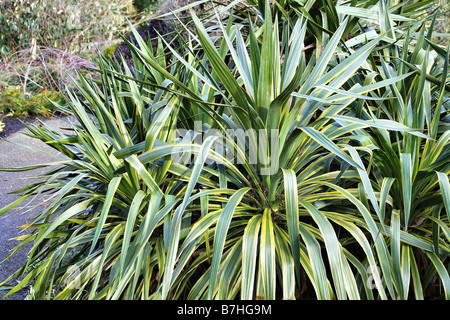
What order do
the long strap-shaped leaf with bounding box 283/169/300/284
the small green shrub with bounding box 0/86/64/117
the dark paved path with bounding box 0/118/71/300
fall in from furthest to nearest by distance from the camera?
the small green shrub with bounding box 0/86/64/117
the dark paved path with bounding box 0/118/71/300
the long strap-shaped leaf with bounding box 283/169/300/284

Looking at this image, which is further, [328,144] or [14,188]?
[14,188]

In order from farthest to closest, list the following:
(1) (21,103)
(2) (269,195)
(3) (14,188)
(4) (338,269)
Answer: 1. (1) (21,103)
2. (3) (14,188)
3. (2) (269,195)
4. (4) (338,269)

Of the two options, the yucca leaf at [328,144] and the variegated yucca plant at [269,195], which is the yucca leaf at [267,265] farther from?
the yucca leaf at [328,144]

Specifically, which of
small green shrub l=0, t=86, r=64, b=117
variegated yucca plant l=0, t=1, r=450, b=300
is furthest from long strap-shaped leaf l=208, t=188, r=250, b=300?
small green shrub l=0, t=86, r=64, b=117

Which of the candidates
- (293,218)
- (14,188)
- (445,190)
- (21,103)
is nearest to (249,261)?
(293,218)

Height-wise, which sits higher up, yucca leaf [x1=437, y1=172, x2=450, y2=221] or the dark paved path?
the dark paved path

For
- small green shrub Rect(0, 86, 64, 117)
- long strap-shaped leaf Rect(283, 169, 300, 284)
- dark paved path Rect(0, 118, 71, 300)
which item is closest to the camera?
long strap-shaped leaf Rect(283, 169, 300, 284)

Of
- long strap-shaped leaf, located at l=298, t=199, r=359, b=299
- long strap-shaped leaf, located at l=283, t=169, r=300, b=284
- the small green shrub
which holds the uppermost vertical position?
the small green shrub

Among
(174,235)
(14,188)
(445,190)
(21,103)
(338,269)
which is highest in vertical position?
(21,103)

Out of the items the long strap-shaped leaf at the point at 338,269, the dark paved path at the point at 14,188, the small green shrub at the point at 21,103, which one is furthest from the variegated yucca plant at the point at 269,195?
the small green shrub at the point at 21,103

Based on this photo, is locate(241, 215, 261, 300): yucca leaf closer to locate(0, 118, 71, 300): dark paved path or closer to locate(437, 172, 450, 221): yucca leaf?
locate(437, 172, 450, 221): yucca leaf

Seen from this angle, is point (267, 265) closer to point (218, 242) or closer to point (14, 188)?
point (218, 242)

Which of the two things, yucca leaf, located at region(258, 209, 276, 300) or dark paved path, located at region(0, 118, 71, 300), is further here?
dark paved path, located at region(0, 118, 71, 300)

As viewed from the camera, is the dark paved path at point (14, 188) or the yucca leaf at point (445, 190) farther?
the dark paved path at point (14, 188)
